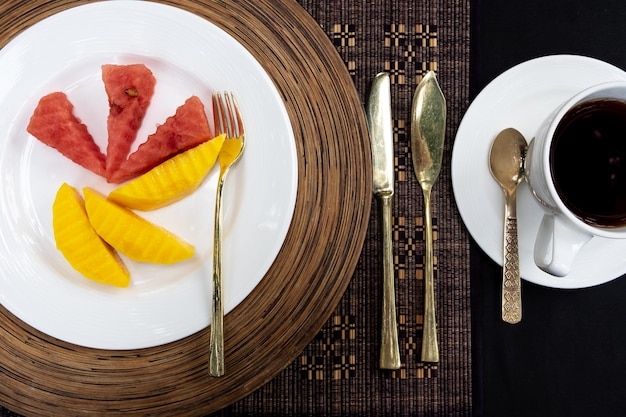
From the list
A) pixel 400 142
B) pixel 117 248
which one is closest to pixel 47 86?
pixel 117 248

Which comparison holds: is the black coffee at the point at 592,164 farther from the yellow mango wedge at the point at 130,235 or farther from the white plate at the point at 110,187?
the yellow mango wedge at the point at 130,235

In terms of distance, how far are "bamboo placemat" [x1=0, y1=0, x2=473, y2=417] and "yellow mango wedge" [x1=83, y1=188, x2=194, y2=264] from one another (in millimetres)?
148

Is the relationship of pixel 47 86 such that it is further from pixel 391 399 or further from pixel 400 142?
pixel 391 399

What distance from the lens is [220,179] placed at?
827 mm

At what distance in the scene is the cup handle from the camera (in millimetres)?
697

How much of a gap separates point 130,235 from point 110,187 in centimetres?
11

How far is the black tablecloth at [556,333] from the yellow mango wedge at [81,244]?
66 centimetres

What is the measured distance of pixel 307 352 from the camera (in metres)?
0.88

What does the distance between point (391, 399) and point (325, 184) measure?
398 millimetres

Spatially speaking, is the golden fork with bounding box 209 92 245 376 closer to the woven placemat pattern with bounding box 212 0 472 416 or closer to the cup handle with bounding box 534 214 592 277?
the woven placemat pattern with bounding box 212 0 472 416

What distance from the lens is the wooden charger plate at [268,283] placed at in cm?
82

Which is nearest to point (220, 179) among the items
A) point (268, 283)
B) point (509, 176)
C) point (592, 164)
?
point (268, 283)

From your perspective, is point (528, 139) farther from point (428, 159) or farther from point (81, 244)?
point (81, 244)

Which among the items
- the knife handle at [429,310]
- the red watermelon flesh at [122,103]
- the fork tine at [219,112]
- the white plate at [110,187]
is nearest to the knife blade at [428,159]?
the knife handle at [429,310]
